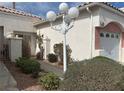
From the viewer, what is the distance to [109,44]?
16.8 meters

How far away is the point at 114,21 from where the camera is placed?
16281 mm

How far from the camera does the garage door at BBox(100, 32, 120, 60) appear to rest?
16141 millimetres

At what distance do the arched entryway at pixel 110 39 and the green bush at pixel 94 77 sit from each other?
7.94 meters

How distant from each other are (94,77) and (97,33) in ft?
27.9

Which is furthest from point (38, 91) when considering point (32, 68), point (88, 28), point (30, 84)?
point (88, 28)

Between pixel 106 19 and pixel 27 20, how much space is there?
907 centimetres

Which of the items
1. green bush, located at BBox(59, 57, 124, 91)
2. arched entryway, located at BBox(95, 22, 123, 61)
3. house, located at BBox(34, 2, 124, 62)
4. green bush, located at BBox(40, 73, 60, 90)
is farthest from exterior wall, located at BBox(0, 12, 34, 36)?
green bush, located at BBox(59, 57, 124, 91)

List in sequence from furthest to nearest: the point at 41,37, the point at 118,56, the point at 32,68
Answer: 1. the point at 41,37
2. the point at 118,56
3. the point at 32,68

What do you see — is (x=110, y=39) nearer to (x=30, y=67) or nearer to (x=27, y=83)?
(x=30, y=67)

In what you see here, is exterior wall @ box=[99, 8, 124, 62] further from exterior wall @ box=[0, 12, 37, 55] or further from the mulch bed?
exterior wall @ box=[0, 12, 37, 55]

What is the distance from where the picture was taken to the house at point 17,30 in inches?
703

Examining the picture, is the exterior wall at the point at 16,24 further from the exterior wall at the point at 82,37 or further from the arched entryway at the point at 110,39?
the arched entryway at the point at 110,39

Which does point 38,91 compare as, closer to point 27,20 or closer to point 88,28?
point 88,28

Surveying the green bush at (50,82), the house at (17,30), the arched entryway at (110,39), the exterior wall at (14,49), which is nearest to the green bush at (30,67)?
the green bush at (50,82)
